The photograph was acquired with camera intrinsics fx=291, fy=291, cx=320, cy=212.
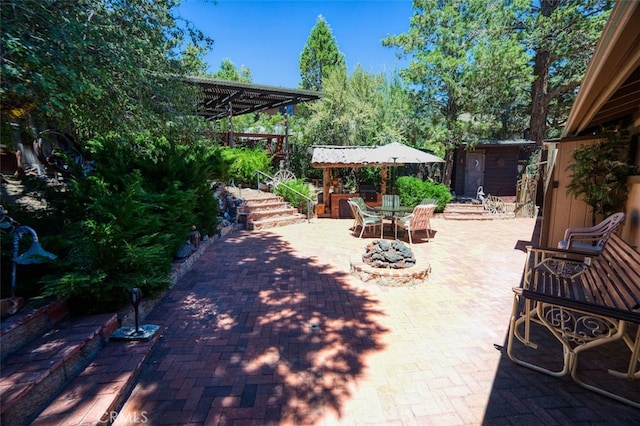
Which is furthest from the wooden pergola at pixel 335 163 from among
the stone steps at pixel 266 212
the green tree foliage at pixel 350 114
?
the green tree foliage at pixel 350 114

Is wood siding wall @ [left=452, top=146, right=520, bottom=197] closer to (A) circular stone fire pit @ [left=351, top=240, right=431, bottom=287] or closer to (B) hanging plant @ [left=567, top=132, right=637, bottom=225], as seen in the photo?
(B) hanging plant @ [left=567, top=132, right=637, bottom=225]

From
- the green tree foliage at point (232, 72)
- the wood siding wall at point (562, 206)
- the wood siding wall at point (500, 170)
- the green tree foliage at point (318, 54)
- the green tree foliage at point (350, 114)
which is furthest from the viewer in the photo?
the green tree foliage at point (232, 72)

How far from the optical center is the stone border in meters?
4.35

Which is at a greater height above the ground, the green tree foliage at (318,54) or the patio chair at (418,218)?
the green tree foliage at (318,54)

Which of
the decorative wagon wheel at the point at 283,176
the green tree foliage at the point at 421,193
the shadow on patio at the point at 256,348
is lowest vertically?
the shadow on patio at the point at 256,348

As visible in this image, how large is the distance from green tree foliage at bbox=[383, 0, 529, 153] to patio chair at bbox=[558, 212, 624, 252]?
795 cm

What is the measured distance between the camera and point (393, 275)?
4.35m

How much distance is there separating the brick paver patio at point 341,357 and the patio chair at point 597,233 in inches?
36.6

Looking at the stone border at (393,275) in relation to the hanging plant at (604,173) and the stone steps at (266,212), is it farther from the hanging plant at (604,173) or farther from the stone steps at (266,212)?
the stone steps at (266,212)

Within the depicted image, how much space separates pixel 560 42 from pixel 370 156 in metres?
9.24

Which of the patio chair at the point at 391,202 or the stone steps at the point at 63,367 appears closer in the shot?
the stone steps at the point at 63,367

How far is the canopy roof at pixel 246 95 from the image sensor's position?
10.7 meters

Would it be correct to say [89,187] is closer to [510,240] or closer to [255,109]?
[510,240]

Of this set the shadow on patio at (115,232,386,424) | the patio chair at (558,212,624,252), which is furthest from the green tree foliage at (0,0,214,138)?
the patio chair at (558,212,624,252)
